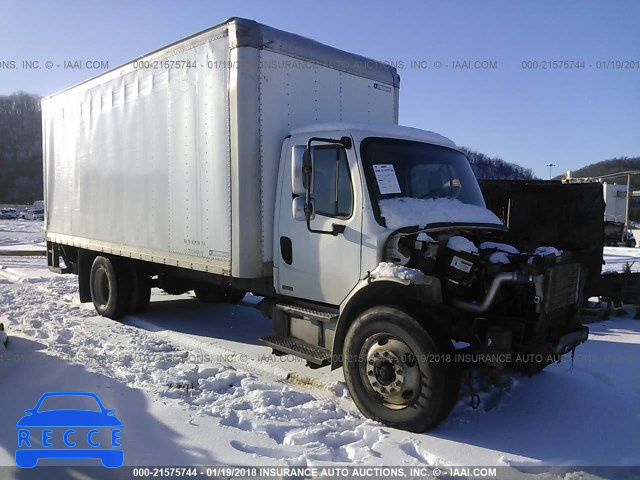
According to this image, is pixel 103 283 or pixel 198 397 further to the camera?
pixel 103 283

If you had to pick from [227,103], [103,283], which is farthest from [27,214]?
[227,103]

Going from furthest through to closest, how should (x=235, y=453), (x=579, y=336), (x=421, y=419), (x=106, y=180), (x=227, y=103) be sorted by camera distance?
(x=106, y=180) < (x=227, y=103) < (x=579, y=336) < (x=421, y=419) < (x=235, y=453)

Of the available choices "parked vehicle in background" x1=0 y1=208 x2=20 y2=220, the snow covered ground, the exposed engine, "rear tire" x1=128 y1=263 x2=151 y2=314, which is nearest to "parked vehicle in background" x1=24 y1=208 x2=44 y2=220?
"parked vehicle in background" x1=0 y1=208 x2=20 y2=220

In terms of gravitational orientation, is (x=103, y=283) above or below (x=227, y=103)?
below

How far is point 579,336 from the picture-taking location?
4316 mm

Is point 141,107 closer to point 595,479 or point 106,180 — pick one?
point 106,180

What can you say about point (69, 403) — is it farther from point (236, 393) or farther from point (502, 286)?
point (502, 286)

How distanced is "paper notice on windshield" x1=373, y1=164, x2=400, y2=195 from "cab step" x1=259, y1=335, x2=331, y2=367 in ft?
5.29

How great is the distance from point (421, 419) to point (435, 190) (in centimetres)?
214

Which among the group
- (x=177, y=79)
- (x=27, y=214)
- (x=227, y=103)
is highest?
(x=177, y=79)

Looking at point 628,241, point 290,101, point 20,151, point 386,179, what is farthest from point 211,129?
point 20,151

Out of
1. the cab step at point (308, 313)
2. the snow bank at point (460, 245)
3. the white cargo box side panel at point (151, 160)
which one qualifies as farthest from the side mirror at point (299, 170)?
the snow bank at point (460, 245)

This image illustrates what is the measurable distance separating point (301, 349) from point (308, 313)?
35cm

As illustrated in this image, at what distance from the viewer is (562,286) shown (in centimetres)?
407
